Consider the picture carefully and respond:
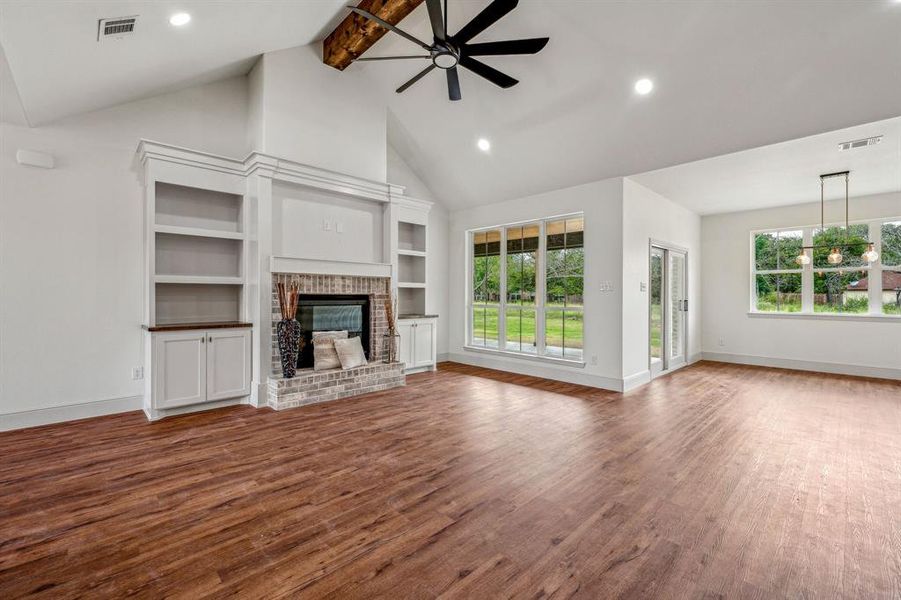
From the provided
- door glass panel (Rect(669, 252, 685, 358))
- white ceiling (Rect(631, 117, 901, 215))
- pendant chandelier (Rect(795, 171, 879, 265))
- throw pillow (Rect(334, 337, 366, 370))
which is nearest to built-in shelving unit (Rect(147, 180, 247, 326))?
throw pillow (Rect(334, 337, 366, 370))

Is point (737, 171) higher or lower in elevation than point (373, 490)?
higher

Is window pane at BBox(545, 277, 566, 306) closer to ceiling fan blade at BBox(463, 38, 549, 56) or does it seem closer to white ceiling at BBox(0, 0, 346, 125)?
ceiling fan blade at BBox(463, 38, 549, 56)

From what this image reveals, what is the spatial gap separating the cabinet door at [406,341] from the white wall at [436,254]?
900mm

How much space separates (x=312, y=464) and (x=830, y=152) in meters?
6.34

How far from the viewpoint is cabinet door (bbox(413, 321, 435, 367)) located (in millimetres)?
6438

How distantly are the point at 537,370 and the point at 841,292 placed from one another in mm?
5307

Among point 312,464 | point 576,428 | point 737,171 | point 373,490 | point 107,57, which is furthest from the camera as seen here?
point 737,171

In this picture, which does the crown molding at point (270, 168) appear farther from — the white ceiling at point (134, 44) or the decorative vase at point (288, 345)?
the decorative vase at point (288, 345)

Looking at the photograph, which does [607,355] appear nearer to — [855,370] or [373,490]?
[373,490]

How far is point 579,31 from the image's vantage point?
3.94 m

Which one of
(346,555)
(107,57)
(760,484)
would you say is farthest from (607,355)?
(107,57)

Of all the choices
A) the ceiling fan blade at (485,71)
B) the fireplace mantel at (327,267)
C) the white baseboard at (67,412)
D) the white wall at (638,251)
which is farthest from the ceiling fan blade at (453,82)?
the white baseboard at (67,412)

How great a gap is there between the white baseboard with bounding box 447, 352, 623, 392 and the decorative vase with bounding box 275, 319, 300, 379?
3.41 metres

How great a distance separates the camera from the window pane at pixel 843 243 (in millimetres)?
6488
